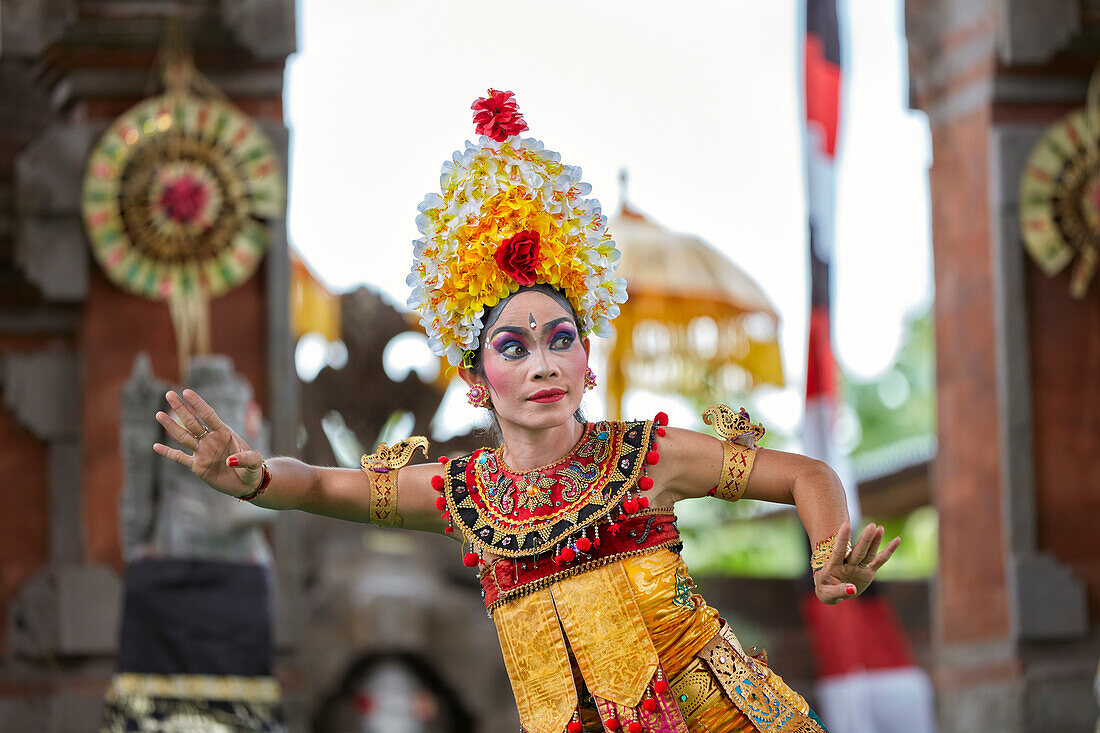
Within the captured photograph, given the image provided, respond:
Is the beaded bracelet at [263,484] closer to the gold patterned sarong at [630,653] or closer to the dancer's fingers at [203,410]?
the dancer's fingers at [203,410]

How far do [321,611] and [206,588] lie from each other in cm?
151

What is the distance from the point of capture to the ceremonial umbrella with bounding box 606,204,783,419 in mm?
5980

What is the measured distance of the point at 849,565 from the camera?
1.91 m

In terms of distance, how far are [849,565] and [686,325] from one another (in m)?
4.18

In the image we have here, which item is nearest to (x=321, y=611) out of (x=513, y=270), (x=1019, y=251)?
(x=1019, y=251)

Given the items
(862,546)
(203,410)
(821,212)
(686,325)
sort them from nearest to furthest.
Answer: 1. (862,546)
2. (203,410)
3. (821,212)
4. (686,325)

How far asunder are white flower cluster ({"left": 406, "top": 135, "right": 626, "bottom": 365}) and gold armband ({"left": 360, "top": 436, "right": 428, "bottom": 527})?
0.16 m

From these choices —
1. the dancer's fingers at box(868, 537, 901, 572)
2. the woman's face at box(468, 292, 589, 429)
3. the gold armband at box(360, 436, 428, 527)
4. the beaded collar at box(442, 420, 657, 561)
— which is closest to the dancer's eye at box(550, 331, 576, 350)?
the woman's face at box(468, 292, 589, 429)

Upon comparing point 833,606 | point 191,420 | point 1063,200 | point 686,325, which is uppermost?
point 1063,200

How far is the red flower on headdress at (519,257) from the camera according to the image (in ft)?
7.05

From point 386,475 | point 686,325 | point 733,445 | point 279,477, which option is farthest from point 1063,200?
point 279,477

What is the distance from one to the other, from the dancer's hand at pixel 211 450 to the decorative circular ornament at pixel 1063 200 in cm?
414

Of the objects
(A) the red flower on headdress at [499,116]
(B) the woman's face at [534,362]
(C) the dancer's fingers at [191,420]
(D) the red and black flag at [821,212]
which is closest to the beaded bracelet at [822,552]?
(B) the woman's face at [534,362]

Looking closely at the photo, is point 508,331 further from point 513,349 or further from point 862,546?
point 862,546
